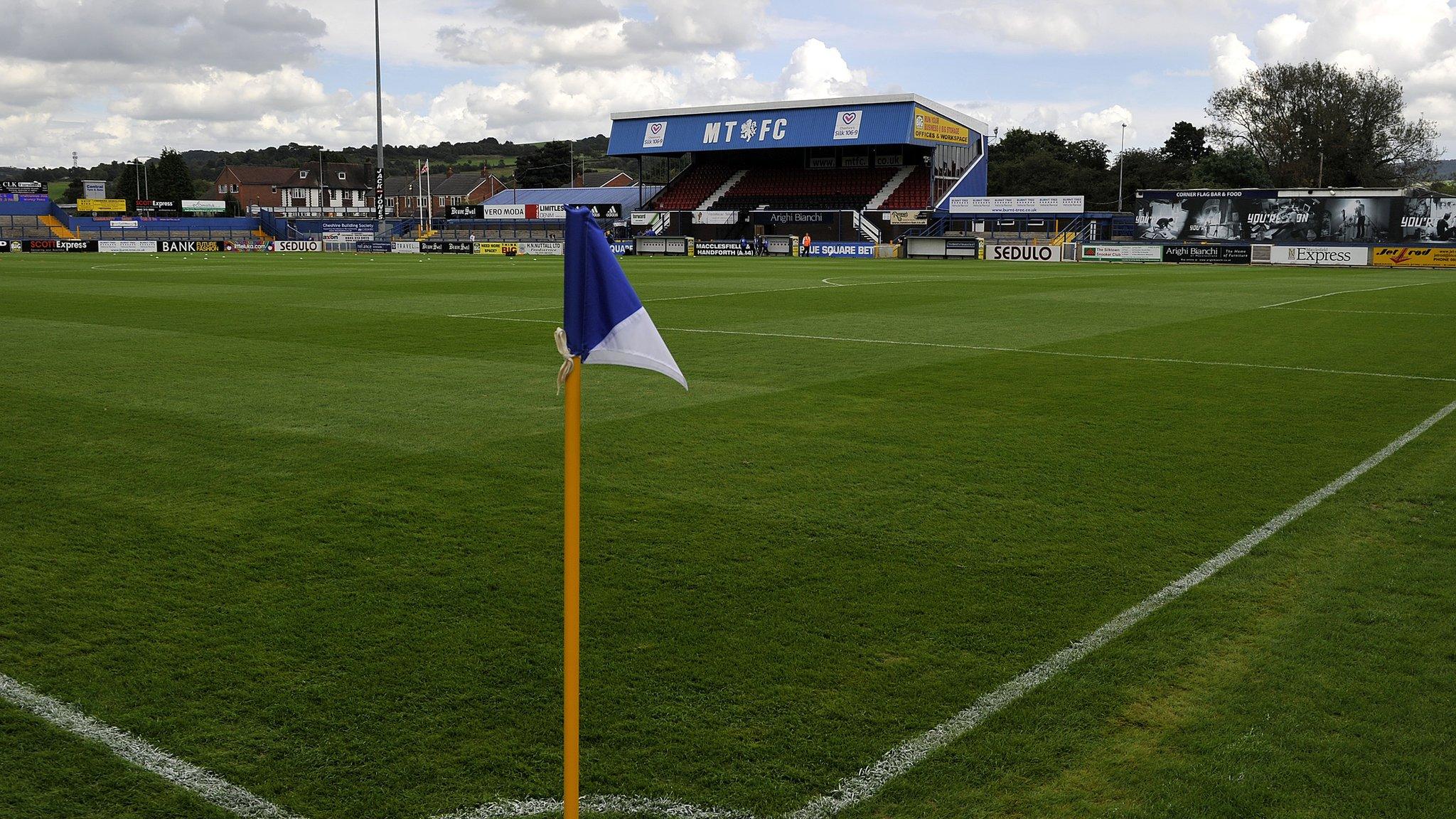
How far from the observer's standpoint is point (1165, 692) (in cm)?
478

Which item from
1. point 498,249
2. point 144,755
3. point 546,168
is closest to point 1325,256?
point 498,249

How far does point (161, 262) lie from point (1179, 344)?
4262 cm

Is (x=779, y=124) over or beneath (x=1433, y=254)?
over

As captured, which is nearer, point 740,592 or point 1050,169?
point 740,592

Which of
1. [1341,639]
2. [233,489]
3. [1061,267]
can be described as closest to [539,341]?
[233,489]

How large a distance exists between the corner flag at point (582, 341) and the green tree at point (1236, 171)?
9615cm

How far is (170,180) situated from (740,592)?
157853mm

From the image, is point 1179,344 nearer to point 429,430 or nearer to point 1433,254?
Result: point 429,430

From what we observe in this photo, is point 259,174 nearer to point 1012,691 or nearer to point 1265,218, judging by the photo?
point 1265,218

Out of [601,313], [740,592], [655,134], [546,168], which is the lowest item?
[740,592]

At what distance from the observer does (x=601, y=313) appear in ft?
11.1

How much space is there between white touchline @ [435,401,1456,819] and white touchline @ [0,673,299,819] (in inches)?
26.2

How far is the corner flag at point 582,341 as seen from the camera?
3.28 meters

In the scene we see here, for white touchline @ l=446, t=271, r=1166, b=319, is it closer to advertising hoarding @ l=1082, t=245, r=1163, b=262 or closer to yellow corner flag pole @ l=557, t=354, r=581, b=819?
advertising hoarding @ l=1082, t=245, r=1163, b=262
